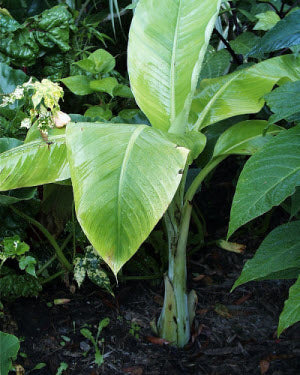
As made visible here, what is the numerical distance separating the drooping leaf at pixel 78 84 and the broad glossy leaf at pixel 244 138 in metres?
0.68

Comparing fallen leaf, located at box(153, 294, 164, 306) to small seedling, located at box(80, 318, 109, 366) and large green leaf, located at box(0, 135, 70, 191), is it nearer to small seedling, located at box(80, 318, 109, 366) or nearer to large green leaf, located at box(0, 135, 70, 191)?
small seedling, located at box(80, 318, 109, 366)

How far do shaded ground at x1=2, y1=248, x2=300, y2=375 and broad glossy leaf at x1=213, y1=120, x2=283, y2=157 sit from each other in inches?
28.4

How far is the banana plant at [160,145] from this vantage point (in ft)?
3.62

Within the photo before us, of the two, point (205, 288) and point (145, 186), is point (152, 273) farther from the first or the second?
point (145, 186)

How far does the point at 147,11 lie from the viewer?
1607mm

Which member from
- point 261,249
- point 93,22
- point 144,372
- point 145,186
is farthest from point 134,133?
point 93,22

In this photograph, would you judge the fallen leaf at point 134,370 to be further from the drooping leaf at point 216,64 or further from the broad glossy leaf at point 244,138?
the drooping leaf at point 216,64

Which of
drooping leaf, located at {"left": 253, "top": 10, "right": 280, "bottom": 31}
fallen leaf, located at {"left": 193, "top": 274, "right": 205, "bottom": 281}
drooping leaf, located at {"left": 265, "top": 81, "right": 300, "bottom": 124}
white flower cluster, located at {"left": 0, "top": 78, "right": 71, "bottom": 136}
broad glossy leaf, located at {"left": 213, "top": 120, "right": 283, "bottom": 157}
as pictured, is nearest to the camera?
drooping leaf, located at {"left": 265, "top": 81, "right": 300, "bottom": 124}

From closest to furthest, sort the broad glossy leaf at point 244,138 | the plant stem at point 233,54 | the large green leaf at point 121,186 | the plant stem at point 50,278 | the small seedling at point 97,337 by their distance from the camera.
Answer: the large green leaf at point 121,186
the broad glossy leaf at point 244,138
the small seedling at point 97,337
the plant stem at point 50,278
the plant stem at point 233,54

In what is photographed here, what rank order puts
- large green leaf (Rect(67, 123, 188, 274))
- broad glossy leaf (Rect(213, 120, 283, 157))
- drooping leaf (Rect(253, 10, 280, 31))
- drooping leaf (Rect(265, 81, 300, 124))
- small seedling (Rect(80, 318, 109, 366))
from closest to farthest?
large green leaf (Rect(67, 123, 188, 274)), drooping leaf (Rect(265, 81, 300, 124)), broad glossy leaf (Rect(213, 120, 283, 157)), small seedling (Rect(80, 318, 109, 366)), drooping leaf (Rect(253, 10, 280, 31))

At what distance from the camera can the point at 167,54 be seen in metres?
1.55

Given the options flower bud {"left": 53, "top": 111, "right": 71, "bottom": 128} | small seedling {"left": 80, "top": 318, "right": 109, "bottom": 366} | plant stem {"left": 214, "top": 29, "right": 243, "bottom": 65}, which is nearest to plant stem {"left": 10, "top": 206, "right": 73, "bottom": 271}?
small seedling {"left": 80, "top": 318, "right": 109, "bottom": 366}

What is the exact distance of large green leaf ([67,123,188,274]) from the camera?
1088mm

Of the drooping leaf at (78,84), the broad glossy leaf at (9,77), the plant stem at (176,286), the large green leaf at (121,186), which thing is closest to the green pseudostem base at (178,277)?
the plant stem at (176,286)
